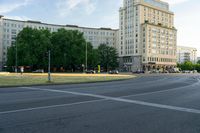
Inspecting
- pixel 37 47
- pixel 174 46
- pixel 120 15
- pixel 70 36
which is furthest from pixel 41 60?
pixel 174 46

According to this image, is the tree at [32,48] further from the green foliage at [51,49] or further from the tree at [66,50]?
the tree at [66,50]

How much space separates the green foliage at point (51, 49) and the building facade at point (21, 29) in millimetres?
31313

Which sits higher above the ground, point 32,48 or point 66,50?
point 32,48

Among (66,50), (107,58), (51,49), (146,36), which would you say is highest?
(146,36)

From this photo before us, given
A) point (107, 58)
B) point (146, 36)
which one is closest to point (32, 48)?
point (107, 58)

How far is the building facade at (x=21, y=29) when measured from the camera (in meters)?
133

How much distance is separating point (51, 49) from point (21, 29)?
64641 millimetres

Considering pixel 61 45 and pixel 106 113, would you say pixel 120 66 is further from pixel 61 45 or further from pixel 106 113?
pixel 106 113

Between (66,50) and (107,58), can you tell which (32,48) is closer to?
(66,50)


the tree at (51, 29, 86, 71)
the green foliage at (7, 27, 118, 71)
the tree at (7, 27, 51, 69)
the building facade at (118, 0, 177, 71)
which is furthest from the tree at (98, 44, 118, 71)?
the tree at (7, 27, 51, 69)

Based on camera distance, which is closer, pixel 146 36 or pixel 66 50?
pixel 66 50

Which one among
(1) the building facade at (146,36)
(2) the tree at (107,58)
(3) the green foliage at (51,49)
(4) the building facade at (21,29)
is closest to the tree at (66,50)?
(3) the green foliage at (51,49)

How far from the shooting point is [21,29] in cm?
13975

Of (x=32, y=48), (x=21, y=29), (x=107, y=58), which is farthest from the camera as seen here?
(x=21, y=29)
